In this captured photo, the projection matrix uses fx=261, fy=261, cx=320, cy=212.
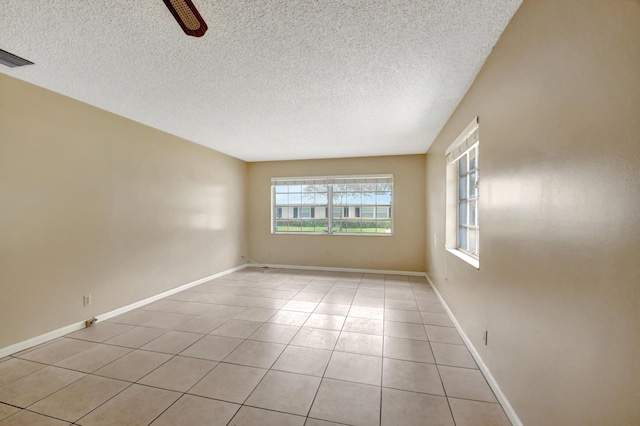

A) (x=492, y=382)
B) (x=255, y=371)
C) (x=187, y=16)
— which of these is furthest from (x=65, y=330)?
(x=492, y=382)

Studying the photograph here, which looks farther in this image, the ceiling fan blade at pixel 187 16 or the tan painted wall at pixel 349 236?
the tan painted wall at pixel 349 236

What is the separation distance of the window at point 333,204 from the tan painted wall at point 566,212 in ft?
11.7

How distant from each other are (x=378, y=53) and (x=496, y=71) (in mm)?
855

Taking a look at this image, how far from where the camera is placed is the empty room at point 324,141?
102 centimetres

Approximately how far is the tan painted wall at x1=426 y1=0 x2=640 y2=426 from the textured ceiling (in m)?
0.52

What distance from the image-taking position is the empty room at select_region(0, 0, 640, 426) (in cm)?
102

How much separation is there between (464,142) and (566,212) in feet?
5.87

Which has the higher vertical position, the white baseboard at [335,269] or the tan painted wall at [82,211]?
the tan painted wall at [82,211]

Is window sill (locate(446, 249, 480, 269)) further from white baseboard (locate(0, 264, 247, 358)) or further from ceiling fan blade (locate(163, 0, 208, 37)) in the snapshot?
white baseboard (locate(0, 264, 247, 358))

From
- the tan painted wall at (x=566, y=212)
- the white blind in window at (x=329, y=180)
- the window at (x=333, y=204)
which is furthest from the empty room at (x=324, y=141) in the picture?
the window at (x=333, y=204)

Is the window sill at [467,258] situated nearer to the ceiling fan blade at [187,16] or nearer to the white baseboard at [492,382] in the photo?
the white baseboard at [492,382]

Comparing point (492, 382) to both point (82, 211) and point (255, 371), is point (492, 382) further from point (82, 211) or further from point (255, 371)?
point (82, 211)

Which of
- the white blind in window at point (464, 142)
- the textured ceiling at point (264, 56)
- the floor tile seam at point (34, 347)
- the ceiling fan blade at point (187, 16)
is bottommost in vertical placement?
the floor tile seam at point (34, 347)

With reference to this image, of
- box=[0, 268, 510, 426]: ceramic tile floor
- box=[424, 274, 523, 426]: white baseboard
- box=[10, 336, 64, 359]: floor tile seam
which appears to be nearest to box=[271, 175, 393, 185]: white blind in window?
box=[0, 268, 510, 426]: ceramic tile floor
